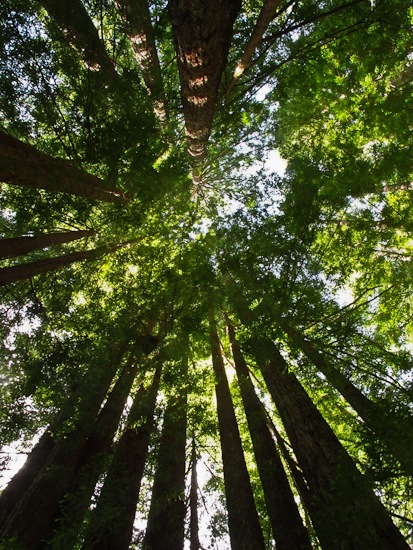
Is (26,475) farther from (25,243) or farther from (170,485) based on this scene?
(25,243)

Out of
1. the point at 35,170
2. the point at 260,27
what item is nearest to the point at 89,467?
the point at 35,170

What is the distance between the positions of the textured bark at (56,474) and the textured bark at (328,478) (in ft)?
10.4

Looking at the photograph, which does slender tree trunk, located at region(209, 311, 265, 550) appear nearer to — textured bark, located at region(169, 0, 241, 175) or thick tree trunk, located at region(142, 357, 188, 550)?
thick tree trunk, located at region(142, 357, 188, 550)

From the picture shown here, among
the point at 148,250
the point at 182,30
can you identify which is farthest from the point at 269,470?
the point at 182,30

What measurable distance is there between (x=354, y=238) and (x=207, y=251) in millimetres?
4998

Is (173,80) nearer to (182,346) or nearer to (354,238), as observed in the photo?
(354,238)

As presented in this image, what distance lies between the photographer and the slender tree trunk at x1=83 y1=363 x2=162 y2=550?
4371 mm

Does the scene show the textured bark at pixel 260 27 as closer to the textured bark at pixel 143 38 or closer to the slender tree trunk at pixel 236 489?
the textured bark at pixel 143 38

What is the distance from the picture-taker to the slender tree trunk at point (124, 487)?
4371 millimetres

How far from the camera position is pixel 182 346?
599cm

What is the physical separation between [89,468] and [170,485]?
1608mm

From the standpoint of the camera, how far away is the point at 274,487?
5.32 m

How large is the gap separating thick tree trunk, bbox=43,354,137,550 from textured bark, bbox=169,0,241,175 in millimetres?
5800

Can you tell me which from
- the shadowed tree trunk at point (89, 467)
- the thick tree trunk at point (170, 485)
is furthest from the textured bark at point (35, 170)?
the thick tree trunk at point (170, 485)
